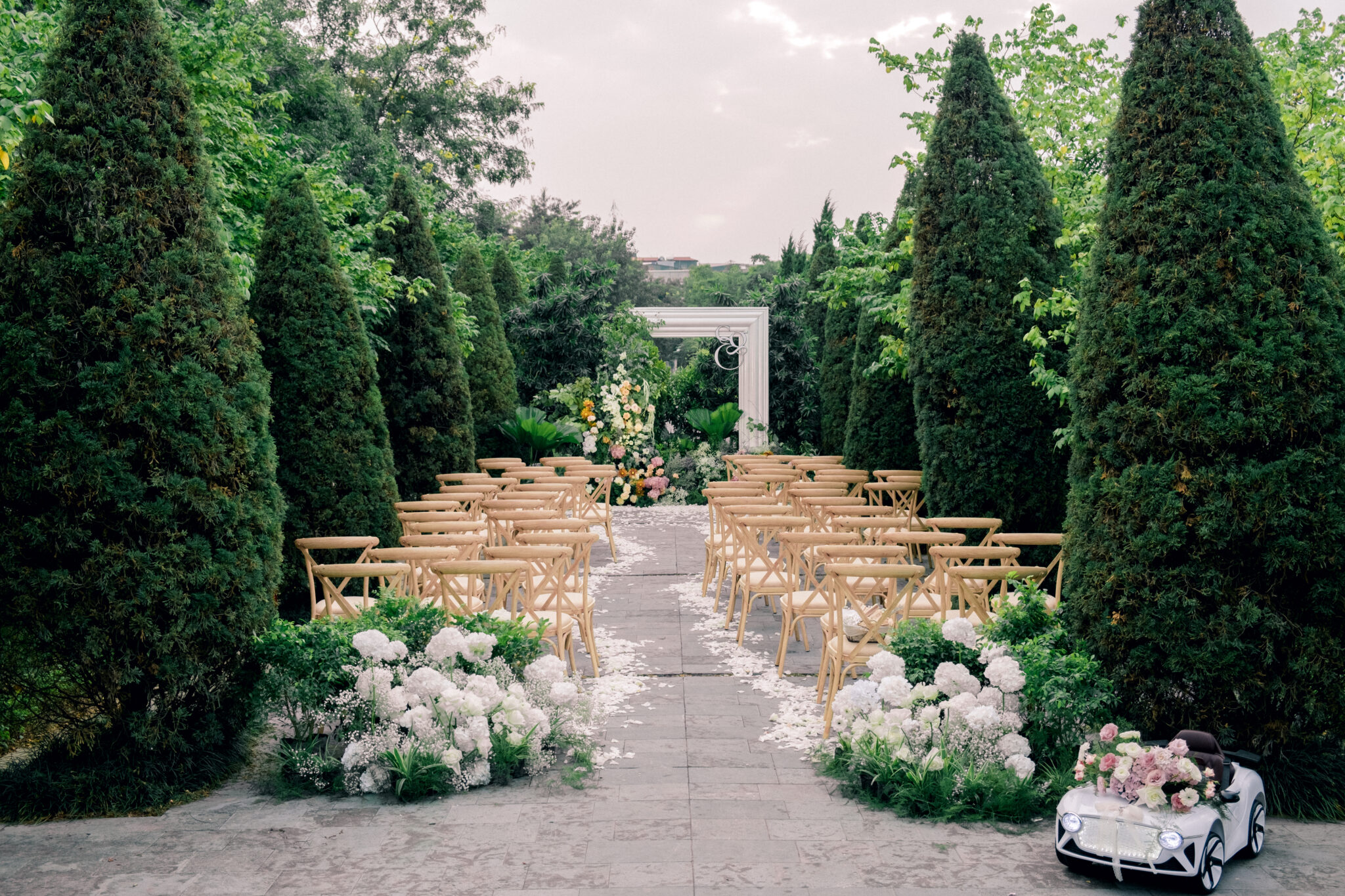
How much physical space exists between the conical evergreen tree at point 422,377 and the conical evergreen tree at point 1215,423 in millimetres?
7405

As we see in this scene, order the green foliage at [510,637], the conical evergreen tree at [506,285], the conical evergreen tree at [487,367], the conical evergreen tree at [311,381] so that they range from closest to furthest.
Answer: the green foliage at [510,637]
the conical evergreen tree at [311,381]
the conical evergreen tree at [487,367]
the conical evergreen tree at [506,285]

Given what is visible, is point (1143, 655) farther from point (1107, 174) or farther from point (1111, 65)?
point (1111, 65)

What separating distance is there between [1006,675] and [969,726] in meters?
0.30

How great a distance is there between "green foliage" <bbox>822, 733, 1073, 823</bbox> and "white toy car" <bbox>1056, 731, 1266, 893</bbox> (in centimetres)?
53

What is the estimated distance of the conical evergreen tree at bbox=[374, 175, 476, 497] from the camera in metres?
10.6

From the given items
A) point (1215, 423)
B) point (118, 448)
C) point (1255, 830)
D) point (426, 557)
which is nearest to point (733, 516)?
point (426, 557)

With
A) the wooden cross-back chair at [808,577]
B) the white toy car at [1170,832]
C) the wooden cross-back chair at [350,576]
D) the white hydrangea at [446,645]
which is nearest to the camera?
the white toy car at [1170,832]

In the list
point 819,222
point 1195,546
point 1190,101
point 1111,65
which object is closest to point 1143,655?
point 1195,546

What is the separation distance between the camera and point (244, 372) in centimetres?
487

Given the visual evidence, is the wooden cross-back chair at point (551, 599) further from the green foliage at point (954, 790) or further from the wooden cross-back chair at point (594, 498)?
the wooden cross-back chair at point (594, 498)

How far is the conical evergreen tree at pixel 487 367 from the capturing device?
1415 centimetres

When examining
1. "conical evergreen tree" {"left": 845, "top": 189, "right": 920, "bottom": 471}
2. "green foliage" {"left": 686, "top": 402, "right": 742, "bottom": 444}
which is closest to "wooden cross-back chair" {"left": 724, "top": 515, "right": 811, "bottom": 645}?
"conical evergreen tree" {"left": 845, "top": 189, "right": 920, "bottom": 471}

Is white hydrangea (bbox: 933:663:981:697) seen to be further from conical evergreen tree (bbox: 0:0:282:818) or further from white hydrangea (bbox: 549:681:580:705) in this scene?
conical evergreen tree (bbox: 0:0:282:818)

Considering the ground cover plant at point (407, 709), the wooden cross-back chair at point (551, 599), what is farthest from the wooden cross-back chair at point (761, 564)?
the ground cover plant at point (407, 709)
